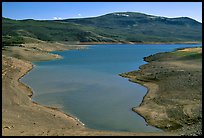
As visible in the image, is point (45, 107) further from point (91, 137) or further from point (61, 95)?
point (91, 137)

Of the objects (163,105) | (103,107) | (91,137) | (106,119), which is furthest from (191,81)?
(91,137)

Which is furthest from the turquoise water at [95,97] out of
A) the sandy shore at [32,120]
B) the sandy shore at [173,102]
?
the sandy shore at [32,120]

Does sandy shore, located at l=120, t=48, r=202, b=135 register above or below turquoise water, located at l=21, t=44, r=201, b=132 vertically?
above

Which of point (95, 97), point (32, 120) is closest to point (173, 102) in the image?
point (95, 97)

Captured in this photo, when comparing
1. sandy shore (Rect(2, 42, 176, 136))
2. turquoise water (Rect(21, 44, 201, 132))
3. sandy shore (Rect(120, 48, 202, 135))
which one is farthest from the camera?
Result: turquoise water (Rect(21, 44, 201, 132))

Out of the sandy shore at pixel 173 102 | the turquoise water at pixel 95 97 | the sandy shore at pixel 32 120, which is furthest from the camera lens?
the turquoise water at pixel 95 97

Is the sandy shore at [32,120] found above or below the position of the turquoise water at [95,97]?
above

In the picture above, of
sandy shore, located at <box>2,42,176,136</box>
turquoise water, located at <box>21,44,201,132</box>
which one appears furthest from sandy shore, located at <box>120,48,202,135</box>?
sandy shore, located at <box>2,42,176,136</box>

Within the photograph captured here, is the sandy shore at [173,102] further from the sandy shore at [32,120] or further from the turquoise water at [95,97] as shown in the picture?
the sandy shore at [32,120]

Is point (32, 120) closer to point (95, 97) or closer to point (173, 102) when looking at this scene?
point (95, 97)

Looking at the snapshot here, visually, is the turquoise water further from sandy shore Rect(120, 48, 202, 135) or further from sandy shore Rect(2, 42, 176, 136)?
sandy shore Rect(2, 42, 176, 136)

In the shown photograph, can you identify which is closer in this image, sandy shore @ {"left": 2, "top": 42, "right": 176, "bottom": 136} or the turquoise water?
sandy shore @ {"left": 2, "top": 42, "right": 176, "bottom": 136}
